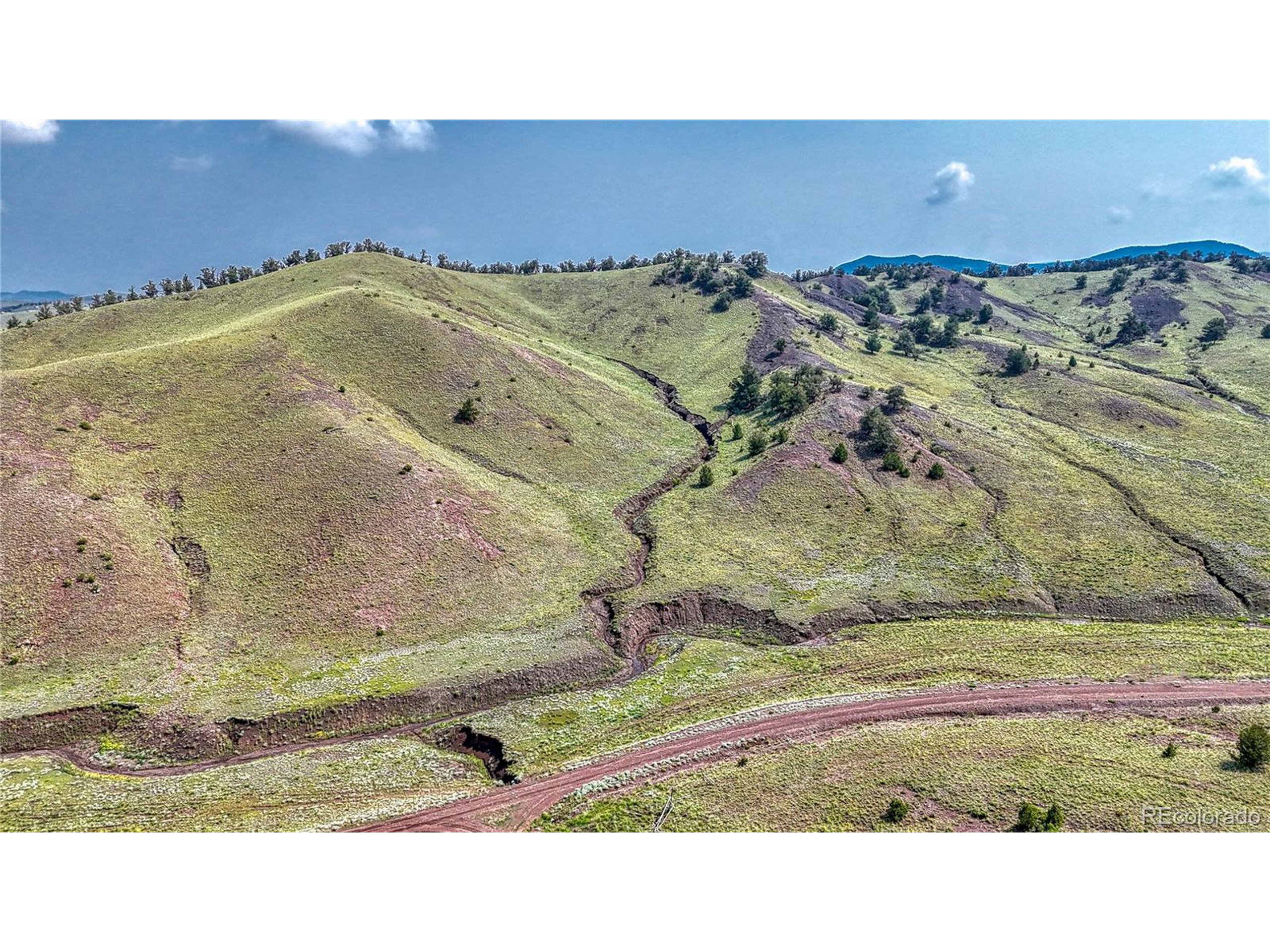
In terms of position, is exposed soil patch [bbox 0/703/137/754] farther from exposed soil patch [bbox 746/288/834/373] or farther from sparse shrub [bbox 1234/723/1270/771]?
exposed soil patch [bbox 746/288/834/373]

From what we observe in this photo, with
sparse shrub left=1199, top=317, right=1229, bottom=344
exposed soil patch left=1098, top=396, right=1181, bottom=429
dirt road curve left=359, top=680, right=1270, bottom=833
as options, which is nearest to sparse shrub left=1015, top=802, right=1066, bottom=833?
dirt road curve left=359, top=680, right=1270, bottom=833

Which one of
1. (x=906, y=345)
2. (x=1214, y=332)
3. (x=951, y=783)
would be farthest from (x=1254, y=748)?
(x=1214, y=332)

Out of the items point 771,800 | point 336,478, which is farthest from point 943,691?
point 336,478

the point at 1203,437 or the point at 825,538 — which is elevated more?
the point at 1203,437

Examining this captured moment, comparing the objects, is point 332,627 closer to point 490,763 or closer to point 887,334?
point 490,763

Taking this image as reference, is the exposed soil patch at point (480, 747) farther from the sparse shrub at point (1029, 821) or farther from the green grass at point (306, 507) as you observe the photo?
the sparse shrub at point (1029, 821)

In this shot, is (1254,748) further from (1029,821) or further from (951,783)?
(951,783)

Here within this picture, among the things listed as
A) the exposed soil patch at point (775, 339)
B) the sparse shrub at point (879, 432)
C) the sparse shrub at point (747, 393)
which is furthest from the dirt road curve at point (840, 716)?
the exposed soil patch at point (775, 339)
